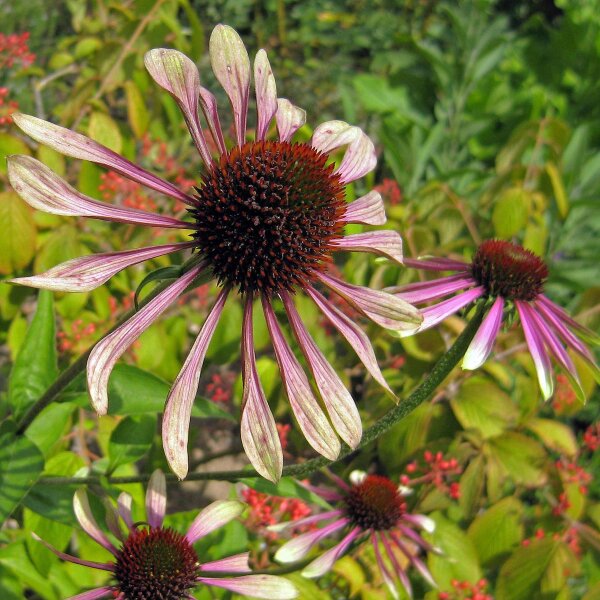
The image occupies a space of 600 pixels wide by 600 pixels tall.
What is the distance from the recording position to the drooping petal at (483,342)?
0.87 m

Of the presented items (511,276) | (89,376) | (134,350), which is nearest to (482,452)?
(511,276)

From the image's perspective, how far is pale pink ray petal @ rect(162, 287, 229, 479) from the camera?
67 cm

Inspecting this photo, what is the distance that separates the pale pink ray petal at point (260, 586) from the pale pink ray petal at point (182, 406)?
0.30m

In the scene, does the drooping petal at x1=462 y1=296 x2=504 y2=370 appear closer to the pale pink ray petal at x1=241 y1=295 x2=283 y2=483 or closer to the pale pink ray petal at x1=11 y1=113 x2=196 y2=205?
the pale pink ray petal at x1=241 y1=295 x2=283 y2=483

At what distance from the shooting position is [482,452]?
4.83 ft

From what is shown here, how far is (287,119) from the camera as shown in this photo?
94cm

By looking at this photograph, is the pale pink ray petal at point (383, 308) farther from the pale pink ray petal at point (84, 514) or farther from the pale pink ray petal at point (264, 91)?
the pale pink ray petal at point (84, 514)

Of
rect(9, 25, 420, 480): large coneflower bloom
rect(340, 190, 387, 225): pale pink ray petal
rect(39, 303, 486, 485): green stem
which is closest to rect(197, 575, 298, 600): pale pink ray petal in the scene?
rect(39, 303, 486, 485): green stem

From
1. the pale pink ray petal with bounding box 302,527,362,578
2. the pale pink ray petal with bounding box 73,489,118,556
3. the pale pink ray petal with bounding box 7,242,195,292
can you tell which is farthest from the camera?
the pale pink ray petal with bounding box 302,527,362,578

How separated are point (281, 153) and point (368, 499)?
0.63 m

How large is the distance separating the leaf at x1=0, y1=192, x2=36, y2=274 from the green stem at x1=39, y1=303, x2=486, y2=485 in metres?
0.47

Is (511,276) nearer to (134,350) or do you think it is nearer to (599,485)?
(134,350)

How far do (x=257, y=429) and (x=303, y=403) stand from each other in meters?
→ 0.06

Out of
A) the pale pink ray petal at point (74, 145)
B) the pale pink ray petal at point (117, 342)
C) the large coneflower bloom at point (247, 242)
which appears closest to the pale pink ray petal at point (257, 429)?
the large coneflower bloom at point (247, 242)
